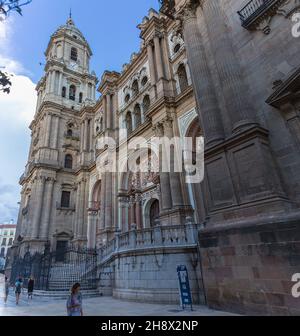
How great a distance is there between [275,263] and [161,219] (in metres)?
9.79

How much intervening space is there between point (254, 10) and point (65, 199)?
2691 centimetres

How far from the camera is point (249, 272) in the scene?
275 inches

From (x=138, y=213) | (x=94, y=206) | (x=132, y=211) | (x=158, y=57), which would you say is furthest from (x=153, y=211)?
(x=158, y=57)

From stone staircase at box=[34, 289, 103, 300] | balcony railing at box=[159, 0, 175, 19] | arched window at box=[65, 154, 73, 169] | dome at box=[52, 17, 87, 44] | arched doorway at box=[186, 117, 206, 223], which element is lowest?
stone staircase at box=[34, 289, 103, 300]

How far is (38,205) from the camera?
26.9 metres

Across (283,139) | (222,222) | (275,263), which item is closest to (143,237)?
(222,222)

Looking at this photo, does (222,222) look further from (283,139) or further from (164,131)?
(164,131)

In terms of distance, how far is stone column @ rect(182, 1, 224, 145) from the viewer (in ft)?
31.8

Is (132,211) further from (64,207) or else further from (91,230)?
(64,207)

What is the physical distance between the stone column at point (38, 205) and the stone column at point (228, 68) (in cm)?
2407

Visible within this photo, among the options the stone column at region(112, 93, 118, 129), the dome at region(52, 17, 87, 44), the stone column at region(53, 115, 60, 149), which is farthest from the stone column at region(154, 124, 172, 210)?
the dome at region(52, 17, 87, 44)

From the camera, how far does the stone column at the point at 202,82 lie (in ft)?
31.8

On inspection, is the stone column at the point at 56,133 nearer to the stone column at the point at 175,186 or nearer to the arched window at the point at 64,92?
the arched window at the point at 64,92

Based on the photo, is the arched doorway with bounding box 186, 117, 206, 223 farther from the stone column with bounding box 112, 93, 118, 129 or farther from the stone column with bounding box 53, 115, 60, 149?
the stone column with bounding box 53, 115, 60, 149
